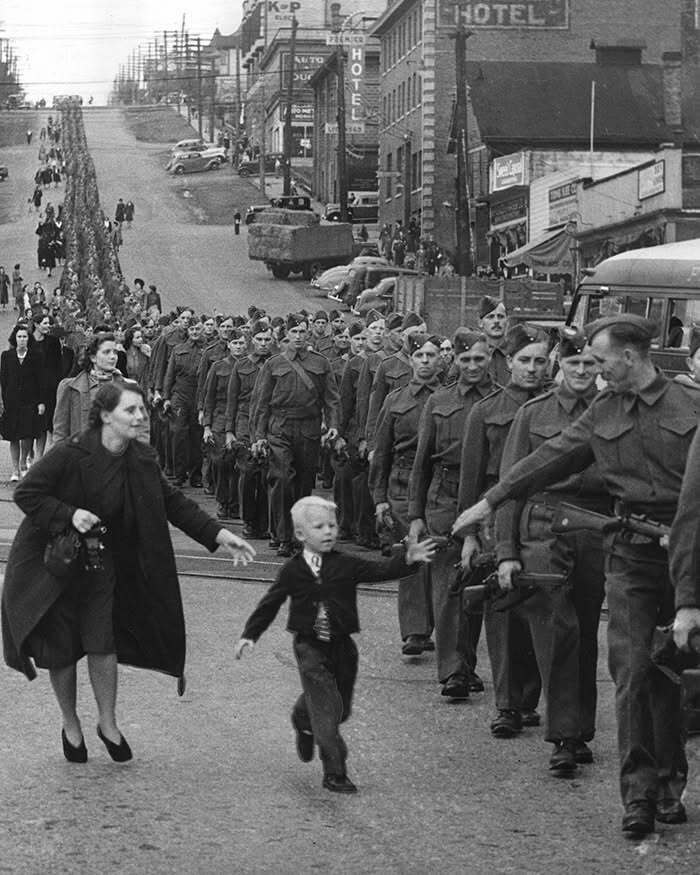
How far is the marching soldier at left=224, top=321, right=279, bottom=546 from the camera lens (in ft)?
59.2

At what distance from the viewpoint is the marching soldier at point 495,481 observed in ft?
30.3

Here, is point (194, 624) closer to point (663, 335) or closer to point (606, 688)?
point (606, 688)

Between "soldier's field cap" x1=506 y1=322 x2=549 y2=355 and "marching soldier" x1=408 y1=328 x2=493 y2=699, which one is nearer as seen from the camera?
"soldier's field cap" x1=506 y1=322 x2=549 y2=355

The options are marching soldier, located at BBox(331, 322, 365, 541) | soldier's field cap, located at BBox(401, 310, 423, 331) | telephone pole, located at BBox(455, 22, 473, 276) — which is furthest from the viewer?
telephone pole, located at BBox(455, 22, 473, 276)

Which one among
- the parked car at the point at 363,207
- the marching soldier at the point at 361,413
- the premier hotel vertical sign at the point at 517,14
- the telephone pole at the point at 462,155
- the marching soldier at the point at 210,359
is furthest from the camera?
the parked car at the point at 363,207

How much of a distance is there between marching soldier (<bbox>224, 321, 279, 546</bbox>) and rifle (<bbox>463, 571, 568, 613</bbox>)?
9.24 m

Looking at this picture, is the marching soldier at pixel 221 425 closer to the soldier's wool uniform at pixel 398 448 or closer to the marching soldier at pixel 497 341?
the marching soldier at pixel 497 341

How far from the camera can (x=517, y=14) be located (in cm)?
7312

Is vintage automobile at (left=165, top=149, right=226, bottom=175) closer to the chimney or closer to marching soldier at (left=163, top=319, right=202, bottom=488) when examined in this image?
the chimney

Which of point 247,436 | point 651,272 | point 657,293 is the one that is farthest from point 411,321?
point 651,272

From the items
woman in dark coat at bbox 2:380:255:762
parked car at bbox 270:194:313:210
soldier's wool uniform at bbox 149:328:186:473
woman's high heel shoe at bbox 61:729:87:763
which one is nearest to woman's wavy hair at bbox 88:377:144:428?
woman in dark coat at bbox 2:380:255:762

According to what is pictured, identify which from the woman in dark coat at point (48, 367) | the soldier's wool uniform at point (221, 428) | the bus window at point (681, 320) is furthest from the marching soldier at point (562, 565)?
the woman in dark coat at point (48, 367)

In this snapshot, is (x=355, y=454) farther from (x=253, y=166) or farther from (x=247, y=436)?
(x=253, y=166)

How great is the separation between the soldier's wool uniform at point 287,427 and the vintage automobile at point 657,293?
469 cm
